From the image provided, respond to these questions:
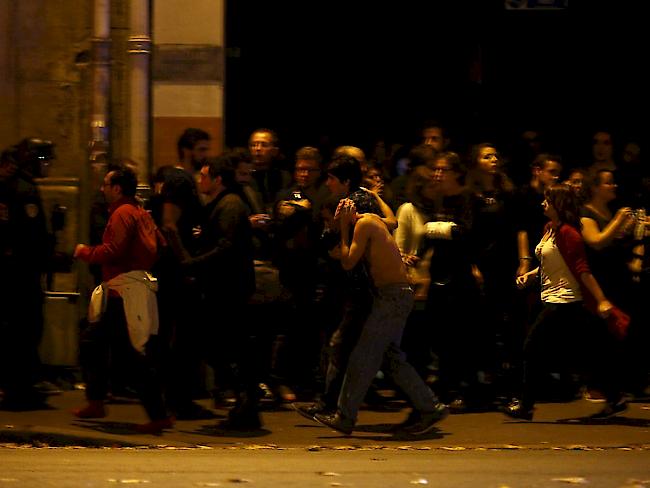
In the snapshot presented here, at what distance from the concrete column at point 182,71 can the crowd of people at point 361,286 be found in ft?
4.12

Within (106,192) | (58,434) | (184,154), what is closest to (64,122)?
(184,154)

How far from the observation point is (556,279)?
454 inches

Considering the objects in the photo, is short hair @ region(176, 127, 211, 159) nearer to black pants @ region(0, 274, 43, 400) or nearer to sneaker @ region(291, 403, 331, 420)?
black pants @ region(0, 274, 43, 400)

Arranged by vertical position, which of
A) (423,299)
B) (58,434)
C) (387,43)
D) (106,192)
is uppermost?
(387,43)

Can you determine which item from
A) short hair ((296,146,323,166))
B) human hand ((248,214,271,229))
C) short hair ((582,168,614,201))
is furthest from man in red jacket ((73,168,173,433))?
short hair ((582,168,614,201))

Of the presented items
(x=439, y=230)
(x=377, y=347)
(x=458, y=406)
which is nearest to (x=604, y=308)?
(x=439, y=230)

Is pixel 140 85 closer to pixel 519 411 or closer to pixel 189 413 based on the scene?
pixel 189 413

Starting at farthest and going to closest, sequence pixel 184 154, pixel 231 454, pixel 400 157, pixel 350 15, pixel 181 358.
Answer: pixel 350 15 → pixel 400 157 → pixel 184 154 → pixel 181 358 → pixel 231 454

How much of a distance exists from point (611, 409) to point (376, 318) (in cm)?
214

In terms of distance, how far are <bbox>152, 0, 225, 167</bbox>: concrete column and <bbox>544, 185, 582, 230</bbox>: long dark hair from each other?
3.62 m

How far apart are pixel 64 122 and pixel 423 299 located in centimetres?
383

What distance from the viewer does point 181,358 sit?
11.4 meters

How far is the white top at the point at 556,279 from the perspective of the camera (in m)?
11.5

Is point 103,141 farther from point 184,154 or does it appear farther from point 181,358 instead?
point 181,358
